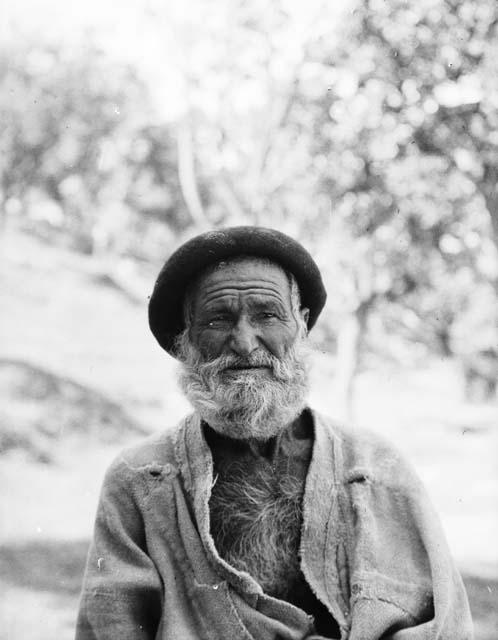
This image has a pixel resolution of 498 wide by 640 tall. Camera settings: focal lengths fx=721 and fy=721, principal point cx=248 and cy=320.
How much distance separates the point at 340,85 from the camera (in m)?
8.12

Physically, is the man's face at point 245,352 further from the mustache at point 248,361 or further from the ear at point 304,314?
the ear at point 304,314

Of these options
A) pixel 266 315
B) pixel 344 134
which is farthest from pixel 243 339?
pixel 344 134

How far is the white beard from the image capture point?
7.72 ft

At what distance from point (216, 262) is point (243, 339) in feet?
1.06

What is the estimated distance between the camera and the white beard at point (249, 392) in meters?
2.35

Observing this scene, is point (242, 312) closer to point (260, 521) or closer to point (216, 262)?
point (216, 262)

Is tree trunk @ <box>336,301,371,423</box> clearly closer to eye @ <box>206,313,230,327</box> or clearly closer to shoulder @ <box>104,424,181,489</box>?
shoulder @ <box>104,424,181,489</box>

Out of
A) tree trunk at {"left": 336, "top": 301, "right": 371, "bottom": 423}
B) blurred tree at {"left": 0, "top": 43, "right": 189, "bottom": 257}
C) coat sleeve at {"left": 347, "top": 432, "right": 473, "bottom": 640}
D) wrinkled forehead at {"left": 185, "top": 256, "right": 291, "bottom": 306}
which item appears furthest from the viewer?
blurred tree at {"left": 0, "top": 43, "right": 189, "bottom": 257}

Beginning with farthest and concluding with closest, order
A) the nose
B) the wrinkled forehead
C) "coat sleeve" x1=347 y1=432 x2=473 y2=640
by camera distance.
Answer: the wrinkled forehead, the nose, "coat sleeve" x1=347 y1=432 x2=473 y2=640

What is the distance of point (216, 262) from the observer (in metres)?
2.48

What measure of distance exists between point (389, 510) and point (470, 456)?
25.7 ft

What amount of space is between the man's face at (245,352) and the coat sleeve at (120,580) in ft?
1.35

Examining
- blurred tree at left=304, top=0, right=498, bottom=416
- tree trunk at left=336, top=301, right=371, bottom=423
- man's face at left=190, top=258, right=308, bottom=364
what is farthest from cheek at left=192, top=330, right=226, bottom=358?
tree trunk at left=336, top=301, right=371, bottom=423

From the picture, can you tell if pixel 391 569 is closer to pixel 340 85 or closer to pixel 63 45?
pixel 340 85
